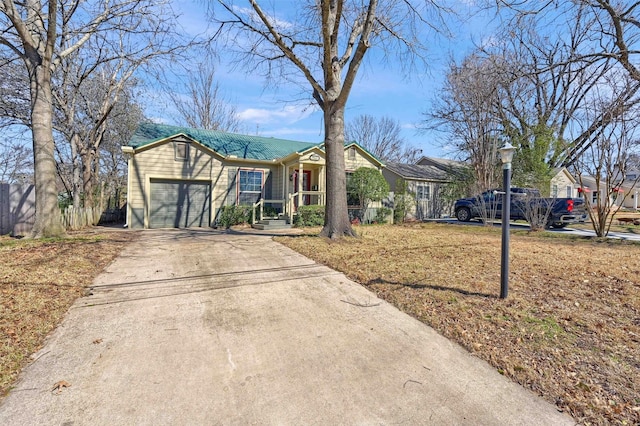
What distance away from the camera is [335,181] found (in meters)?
8.29

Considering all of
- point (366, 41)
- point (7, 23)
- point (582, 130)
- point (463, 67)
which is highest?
point (463, 67)

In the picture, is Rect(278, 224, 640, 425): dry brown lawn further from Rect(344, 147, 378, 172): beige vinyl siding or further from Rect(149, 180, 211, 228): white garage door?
Rect(344, 147, 378, 172): beige vinyl siding

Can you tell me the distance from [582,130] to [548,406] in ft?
36.1

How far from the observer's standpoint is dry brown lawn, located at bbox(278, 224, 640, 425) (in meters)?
2.31

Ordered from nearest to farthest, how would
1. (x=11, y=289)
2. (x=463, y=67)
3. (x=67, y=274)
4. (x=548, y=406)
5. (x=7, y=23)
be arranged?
(x=548, y=406)
(x=11, y=289)
(x=67, y=274)
(x=7, y=23)
(x=463, y=67)

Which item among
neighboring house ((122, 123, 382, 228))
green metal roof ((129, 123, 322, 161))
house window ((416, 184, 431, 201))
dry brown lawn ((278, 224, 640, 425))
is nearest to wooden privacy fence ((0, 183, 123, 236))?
neighboring house ((122, 123, 382, 228))

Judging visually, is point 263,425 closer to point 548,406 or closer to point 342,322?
point 342,322

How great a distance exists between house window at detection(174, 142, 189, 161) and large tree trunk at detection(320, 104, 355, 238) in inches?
281

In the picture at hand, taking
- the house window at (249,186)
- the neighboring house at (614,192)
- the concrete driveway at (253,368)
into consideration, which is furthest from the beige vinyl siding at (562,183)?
the concrete driveway at (253,368)

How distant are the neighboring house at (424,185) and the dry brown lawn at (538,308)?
1209cm

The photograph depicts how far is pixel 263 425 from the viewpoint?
1.89 meters

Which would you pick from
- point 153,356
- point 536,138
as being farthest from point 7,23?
point 536,138

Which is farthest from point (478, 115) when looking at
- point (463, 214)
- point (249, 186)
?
point (249, 186)

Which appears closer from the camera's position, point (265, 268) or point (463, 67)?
point (265, 268)
